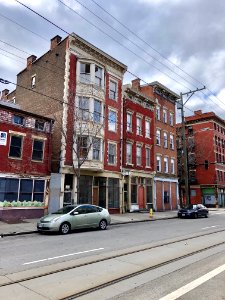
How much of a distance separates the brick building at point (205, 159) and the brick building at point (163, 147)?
1606 centimetres

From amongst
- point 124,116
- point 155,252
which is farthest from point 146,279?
point 124,116

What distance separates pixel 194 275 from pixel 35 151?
56.9 feet

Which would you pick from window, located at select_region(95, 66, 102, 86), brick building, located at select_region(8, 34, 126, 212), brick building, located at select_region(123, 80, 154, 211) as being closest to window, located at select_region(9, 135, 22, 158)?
brick building, located at select_region(8, 34, 126, 212)

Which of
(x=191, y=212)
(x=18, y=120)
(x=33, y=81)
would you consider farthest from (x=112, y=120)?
(x=191, y=212)

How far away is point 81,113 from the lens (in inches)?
1035

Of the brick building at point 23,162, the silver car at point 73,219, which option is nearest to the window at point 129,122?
the brick building at point 23,162

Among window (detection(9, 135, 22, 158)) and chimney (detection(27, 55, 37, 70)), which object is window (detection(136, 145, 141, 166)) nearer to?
chimney (detection(27, 55, 37, 70))

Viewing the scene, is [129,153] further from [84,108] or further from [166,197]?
[166,197]

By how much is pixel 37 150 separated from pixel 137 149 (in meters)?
13.7

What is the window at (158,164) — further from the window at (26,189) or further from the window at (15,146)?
the window at (15,146)

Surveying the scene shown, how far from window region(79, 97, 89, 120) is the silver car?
1087 cm

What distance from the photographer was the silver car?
15.0 meters

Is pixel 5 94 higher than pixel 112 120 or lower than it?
higher

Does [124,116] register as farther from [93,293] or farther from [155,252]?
[93,293]
